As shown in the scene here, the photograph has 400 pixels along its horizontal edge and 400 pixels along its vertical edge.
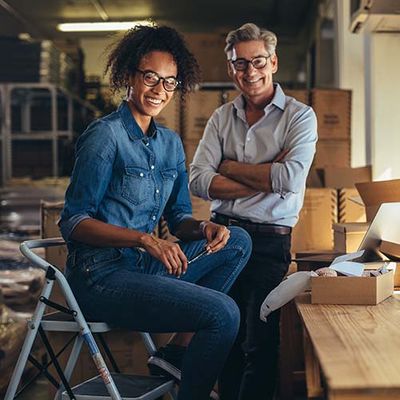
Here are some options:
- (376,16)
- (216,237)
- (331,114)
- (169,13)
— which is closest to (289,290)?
(216,237)

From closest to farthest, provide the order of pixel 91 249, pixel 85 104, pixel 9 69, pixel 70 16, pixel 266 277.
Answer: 1. pixel 91 249
2. pixel 266 277
3. pixel 9 69
4. pixel 85 104
5. pixel 70 16

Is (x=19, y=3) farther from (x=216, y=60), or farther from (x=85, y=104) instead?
(x=216, y=60)

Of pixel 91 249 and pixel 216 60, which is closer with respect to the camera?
pixel 91 249

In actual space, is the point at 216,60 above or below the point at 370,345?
above

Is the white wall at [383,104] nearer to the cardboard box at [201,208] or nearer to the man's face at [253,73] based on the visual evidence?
the cardboard box at [201,208]

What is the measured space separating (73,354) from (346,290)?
888 millimetres

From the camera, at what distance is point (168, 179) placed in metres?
2.22

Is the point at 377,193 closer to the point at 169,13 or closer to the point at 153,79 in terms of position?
the point at 153,79

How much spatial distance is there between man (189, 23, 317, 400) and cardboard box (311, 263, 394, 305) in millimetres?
643

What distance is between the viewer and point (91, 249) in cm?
200

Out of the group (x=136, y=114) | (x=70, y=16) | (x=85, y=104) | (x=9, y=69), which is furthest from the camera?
(x=70, y=16)

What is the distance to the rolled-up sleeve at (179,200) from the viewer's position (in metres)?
2.32

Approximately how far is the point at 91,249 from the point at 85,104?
737cm

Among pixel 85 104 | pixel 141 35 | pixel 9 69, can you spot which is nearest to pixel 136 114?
pixel 141 35
